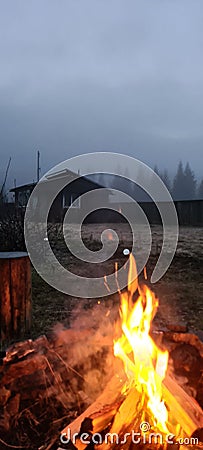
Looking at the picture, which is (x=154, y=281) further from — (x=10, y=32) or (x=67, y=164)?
(x=10, y=32)

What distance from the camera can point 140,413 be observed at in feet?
6.47

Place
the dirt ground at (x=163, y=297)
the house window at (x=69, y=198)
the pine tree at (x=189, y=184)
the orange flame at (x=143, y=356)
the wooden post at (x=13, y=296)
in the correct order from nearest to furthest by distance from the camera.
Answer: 1. the orange flame at (x=143, y=356)
2. the wooden post at (x=13, y=296)
3. the dirt ground at (x=163, y=297)
4. the house window at (x=69, y=198)
5. the pine tree at (x=189, y=184)

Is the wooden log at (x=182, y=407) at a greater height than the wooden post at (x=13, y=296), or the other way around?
the wooden post at (x=13, y=296)

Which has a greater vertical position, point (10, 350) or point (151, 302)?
point (151, 302)

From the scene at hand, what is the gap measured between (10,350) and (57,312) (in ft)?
7.59

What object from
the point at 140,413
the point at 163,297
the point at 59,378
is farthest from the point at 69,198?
the point at 140,413

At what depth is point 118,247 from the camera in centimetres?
911

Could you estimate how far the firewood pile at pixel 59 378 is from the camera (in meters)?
2.10

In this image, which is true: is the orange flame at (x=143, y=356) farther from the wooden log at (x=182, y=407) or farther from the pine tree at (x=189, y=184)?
the pine tree at (x=189, y=184)

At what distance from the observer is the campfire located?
182 centimetres

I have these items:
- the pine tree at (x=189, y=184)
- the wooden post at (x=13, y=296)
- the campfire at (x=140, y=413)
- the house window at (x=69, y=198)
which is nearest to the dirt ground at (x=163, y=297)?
the wooden post at (x=13, y=296)

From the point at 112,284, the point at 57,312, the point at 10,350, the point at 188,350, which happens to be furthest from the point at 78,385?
the point at 112,284

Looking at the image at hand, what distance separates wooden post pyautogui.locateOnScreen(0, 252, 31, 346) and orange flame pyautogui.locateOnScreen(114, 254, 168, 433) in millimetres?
1210

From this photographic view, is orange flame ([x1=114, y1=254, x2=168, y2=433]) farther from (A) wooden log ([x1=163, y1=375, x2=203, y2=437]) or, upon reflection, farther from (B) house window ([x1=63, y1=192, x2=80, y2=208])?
(B) house window ([x1=63, y1=192, x2=80, y2=208])
